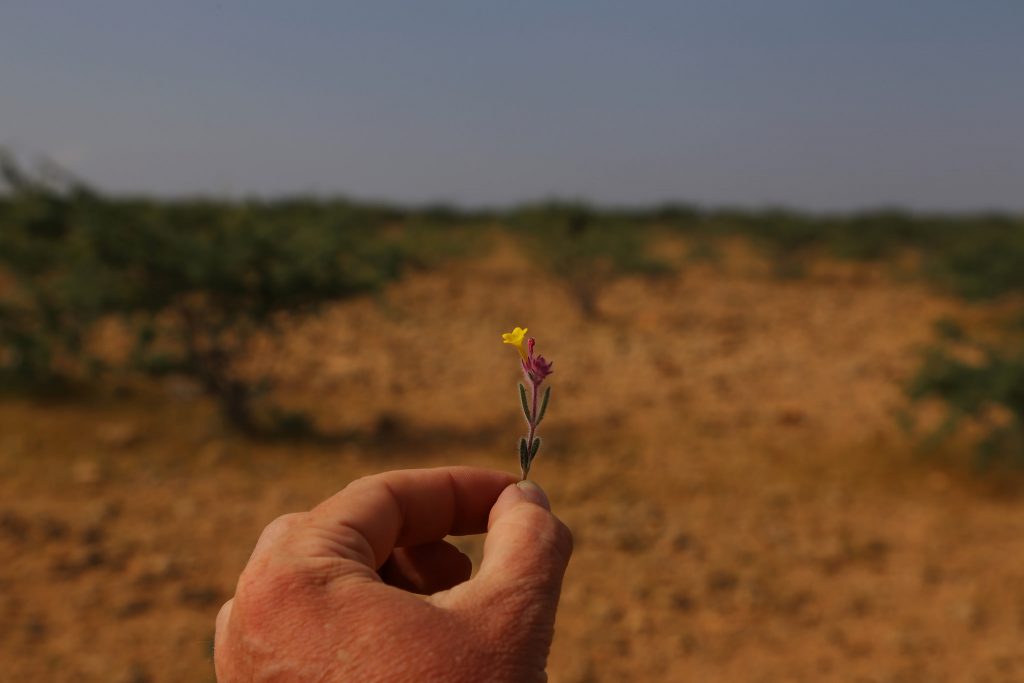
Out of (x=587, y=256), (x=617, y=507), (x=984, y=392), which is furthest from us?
(x=587, y=256)

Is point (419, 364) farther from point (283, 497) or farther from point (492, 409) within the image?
point (283, 497)

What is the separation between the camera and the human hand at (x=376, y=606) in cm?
83

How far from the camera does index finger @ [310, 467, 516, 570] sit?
0.94 m

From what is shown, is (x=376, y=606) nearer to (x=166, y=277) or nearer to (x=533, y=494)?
(x=533, y=494)

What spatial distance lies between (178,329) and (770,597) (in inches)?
174

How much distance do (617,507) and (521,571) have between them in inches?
158

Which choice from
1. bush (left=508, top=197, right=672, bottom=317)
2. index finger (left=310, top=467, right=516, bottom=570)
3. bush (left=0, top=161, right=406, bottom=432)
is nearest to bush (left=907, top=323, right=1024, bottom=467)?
bush (left=0, top=161, right=406, bottom=432)

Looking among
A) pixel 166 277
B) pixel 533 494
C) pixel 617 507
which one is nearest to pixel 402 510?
pixel 533 494

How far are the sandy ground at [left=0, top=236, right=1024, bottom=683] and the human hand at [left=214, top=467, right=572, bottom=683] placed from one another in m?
2.31

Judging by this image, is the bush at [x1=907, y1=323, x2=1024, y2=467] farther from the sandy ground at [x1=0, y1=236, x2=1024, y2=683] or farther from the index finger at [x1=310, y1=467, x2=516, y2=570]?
the index finger at [x1=310, y1=467, x2=516, y2=570]

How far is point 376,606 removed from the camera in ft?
2.78

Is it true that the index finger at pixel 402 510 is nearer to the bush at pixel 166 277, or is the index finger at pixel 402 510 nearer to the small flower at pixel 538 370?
the small flower at pixel 538 370

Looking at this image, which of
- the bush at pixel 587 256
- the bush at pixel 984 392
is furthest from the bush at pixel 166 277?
the bush at pixel 587 256

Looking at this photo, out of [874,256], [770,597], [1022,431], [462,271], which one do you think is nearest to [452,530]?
[770,597]
